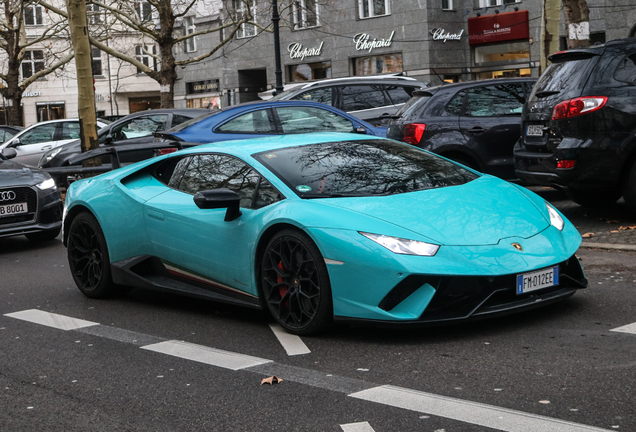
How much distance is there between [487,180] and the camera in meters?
6.21

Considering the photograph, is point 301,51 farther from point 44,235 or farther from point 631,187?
point 631,187

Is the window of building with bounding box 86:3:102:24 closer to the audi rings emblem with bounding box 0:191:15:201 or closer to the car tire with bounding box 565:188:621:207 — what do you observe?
the audi rings emblem with bounding box 0:191:15:201

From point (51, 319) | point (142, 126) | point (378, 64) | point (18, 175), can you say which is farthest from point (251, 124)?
point (378, 64)

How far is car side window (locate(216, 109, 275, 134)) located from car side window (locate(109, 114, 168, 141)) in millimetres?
4064

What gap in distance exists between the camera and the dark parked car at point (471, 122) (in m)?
11.3

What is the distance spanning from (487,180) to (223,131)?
715 centimetres

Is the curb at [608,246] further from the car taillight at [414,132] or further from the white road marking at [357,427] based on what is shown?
the white road marking at [357,427]

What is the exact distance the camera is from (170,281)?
21.3 ft

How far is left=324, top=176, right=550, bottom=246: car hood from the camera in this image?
518 centimetres

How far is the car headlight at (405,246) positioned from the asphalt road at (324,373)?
1.78 feet

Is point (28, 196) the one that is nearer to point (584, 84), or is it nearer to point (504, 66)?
point (584, 84)

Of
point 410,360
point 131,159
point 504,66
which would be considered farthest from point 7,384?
point 504,66

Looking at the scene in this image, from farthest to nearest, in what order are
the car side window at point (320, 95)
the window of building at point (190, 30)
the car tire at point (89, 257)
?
the window of building at point (190, 30) < the car side window at point (320, 95) < the car tire at point (89, 257)

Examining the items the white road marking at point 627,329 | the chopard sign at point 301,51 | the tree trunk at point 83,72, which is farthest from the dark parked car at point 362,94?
the chopard sign at point 301,51
